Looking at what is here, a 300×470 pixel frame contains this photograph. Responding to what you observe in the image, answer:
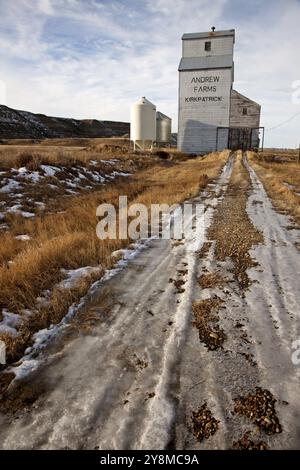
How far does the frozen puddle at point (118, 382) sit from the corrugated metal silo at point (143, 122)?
41.0 m

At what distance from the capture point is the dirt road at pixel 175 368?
2.49 m

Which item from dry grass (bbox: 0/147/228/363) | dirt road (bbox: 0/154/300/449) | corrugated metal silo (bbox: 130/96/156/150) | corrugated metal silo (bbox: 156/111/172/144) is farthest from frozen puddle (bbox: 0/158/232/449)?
corrugated metal silo (bbox: 156/111/172/144)

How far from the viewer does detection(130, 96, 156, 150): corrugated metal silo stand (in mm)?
42625

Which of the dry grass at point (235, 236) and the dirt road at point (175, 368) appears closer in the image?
the dirt road at point (175, 368)

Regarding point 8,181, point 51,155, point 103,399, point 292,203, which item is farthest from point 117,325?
point 51,155

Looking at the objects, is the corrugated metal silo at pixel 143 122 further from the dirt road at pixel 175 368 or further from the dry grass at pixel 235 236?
the dirt road at pixel 175 368

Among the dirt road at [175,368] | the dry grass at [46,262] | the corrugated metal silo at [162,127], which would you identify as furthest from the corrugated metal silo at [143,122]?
the dirt road at [175,368]

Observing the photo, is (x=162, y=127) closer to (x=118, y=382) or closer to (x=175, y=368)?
(x=175, y=368)

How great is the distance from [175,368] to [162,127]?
51.1 meters

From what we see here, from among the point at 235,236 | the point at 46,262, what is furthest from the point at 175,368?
the point at 235,236

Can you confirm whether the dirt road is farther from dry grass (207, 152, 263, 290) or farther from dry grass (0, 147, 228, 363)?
dry grass (0, 147, 228, 363)

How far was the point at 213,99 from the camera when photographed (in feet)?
125

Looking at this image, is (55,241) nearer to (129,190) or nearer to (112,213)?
(112,213)
